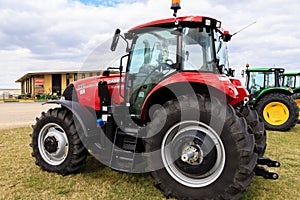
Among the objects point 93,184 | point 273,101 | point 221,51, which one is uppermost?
point 221,51

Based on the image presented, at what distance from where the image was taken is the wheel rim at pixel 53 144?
13.6 feet

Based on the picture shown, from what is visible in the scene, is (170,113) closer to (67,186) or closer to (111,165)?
(111,165)

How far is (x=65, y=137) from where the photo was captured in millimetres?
4191

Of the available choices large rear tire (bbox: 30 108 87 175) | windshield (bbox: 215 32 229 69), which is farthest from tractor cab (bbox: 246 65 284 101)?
large rear tire (bbox: 30 108 87 175)

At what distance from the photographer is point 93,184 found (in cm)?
375

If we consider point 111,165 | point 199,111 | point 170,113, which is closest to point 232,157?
point 199,111

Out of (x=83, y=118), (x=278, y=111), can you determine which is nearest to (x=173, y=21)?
(x=83, y=118)

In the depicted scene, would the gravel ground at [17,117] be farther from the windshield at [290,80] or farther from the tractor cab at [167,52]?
the windshield at [290,80]

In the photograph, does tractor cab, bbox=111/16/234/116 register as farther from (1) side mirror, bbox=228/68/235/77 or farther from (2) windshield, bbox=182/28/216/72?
(1) side mirror, bbox=228/68/235/77

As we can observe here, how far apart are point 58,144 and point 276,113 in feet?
27.2

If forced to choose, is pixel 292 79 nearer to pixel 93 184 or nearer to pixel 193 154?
pixel 193 154

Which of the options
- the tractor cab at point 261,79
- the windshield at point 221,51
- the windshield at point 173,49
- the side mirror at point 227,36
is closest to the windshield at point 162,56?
the windshield at point 173,49

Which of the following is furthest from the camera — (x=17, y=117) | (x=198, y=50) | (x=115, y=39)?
(x=17, y=117)

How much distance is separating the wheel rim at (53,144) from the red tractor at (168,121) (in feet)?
0.05
